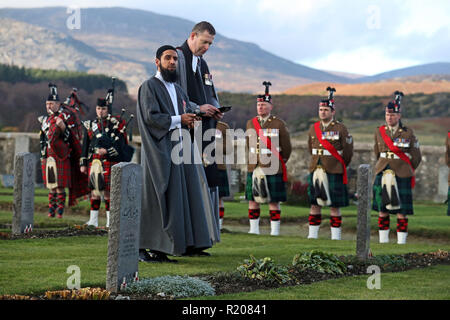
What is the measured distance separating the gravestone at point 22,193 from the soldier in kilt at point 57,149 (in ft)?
9.25

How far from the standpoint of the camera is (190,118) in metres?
9.29

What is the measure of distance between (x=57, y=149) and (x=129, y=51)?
483 feet

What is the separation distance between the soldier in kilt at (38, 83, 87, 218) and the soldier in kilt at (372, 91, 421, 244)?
592cm

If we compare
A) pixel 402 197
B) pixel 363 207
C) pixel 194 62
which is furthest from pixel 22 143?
pixel 363 207

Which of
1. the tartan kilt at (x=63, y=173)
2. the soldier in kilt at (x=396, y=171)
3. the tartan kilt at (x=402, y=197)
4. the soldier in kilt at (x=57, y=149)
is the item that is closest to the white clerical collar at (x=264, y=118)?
the soldier in kilt at (x=396, y=171)

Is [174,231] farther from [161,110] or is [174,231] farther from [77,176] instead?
[77,176]

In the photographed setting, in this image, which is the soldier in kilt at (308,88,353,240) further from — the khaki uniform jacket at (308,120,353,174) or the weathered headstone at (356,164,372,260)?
the weathered headstone at (356,164,372,260)

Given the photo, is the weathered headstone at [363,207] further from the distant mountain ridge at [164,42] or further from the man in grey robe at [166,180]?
the distant mountain ridge at [164,42]

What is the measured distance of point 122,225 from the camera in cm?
734

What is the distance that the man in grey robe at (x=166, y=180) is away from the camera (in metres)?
9.08

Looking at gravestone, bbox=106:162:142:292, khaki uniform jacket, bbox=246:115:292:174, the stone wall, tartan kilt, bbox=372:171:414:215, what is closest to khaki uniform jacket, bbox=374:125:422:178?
tartan kilt, bbox=372:171:414:215

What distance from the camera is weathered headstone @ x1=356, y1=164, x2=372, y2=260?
9500 mm

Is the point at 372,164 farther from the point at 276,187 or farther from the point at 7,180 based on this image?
the point at 7,180

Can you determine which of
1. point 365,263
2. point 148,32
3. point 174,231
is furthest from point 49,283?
point 148,32
